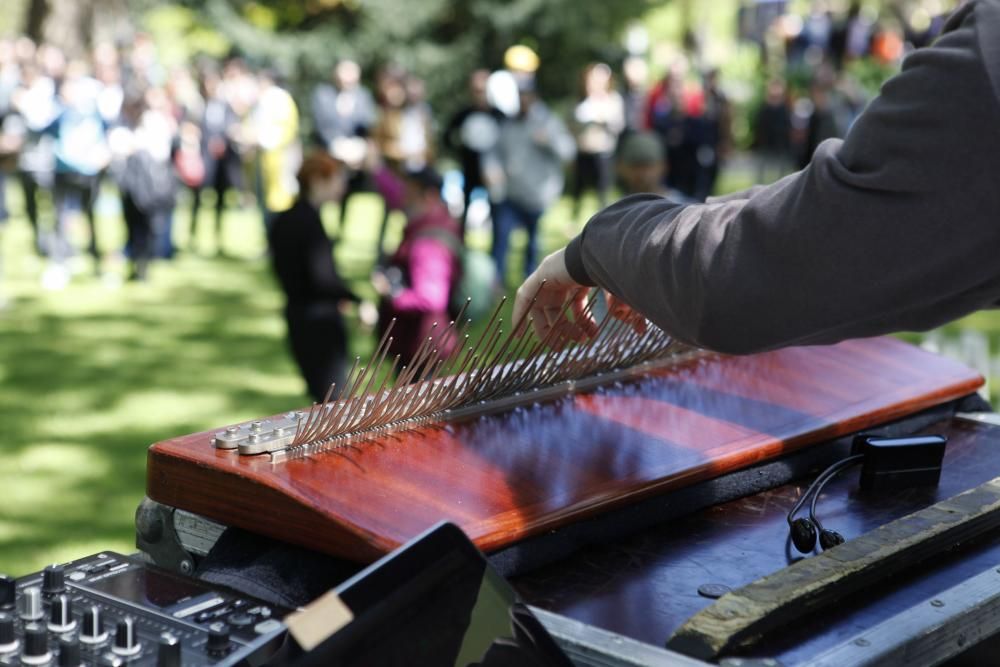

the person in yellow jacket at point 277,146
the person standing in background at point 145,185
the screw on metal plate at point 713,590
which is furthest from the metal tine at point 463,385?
the person in yellow jacket at point 277,146

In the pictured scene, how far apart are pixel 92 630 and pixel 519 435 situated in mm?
752

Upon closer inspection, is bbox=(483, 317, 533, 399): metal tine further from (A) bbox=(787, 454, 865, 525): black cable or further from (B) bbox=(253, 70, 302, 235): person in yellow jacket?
(B) bbox=(253, 70, 302, 235): person in yellow jacket

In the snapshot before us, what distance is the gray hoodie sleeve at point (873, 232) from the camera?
1.28 metres

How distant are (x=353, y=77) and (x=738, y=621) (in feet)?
47.1

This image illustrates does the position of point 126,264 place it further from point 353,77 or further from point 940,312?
point 940,312

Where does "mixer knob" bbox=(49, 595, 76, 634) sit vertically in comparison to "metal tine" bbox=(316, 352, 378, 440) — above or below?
below

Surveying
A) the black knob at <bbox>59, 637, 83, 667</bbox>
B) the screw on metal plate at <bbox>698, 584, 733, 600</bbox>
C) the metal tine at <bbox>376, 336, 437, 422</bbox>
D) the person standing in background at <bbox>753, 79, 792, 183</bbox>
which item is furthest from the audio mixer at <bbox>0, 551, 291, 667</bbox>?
the person standing in background at <bbox>753, 79, 792, 183</bbox>

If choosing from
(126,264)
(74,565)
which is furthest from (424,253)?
(126,264)

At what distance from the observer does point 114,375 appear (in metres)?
7.69

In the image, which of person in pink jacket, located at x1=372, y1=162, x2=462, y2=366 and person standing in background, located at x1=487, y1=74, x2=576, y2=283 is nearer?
person in pink jacket, located at x1=372, y1=162, x2=462, y2=366

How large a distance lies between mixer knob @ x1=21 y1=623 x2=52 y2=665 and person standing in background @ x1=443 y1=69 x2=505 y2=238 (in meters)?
9.68

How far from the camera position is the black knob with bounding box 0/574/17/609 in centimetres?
145

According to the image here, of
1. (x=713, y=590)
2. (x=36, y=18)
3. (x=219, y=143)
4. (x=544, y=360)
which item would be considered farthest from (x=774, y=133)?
(x=713, y=590)

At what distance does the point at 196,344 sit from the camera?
8547mm
